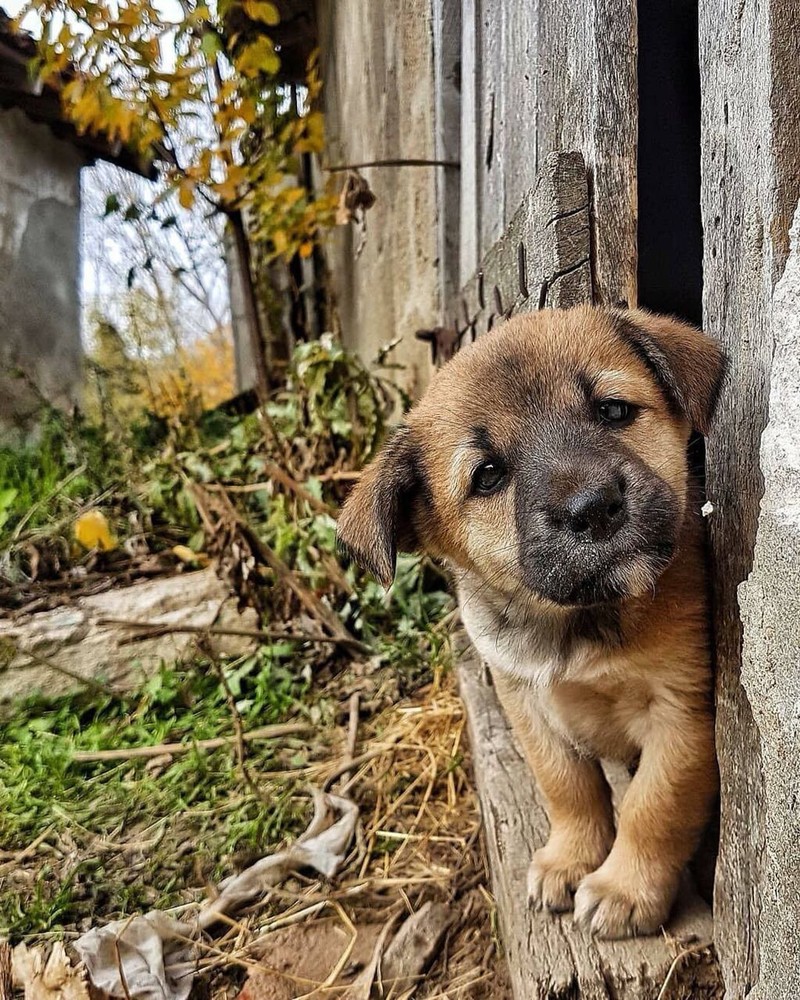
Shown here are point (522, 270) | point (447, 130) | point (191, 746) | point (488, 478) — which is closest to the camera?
point (488, 478)

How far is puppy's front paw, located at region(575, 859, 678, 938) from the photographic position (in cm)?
192

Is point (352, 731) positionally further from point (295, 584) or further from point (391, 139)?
point (391, 139)

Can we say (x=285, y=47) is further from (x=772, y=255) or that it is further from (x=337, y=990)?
(x=337, y=990)

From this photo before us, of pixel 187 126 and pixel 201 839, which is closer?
pixel 201 839

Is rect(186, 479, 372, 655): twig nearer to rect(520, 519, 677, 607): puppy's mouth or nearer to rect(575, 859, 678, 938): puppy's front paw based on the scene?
rect(575, 859, 678, 938): puppy's front paw

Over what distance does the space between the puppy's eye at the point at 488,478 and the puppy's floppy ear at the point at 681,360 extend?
0.42 m

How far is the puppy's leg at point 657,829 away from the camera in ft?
5.96

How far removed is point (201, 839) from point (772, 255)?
282 centimetres

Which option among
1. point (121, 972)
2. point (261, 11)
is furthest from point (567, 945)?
point (261, 11)

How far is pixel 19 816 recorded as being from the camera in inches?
120

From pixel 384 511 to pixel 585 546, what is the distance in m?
0.60

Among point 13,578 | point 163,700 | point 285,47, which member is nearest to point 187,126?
point 285,47

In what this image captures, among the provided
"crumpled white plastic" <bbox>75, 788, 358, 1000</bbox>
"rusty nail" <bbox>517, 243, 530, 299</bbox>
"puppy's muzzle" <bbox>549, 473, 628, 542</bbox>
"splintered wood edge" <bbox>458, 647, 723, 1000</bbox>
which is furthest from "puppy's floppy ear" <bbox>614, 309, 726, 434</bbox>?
"crumpled white plastic" <bbox>75, 788, 358, 1000</bbox>

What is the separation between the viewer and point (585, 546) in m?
1.64
